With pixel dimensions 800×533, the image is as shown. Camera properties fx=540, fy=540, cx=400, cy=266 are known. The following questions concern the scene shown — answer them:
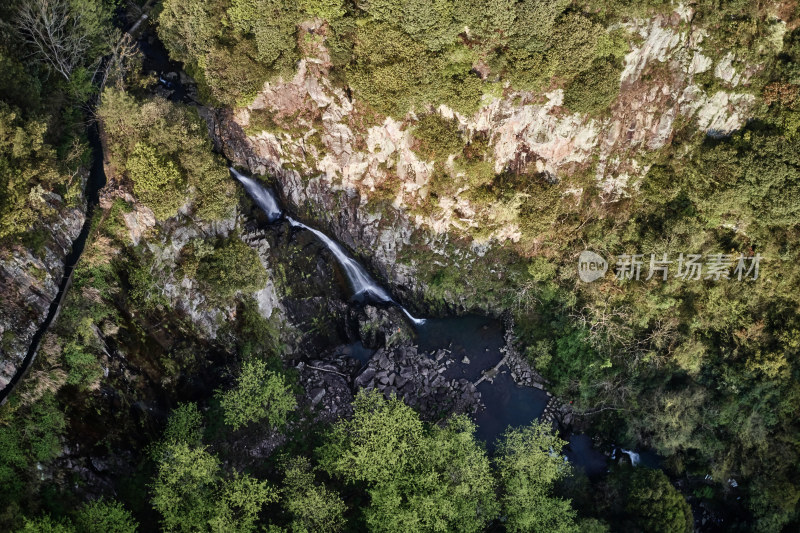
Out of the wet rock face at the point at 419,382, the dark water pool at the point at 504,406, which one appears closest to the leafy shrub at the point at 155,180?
the wet rock face at the point at 419,382

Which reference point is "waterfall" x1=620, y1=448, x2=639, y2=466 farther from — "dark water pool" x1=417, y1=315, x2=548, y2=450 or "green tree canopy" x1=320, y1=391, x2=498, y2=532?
"green tree canopy" x1=320, y1=391, x2=498, y2=532

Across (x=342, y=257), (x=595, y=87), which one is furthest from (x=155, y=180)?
(x=595, y=87)

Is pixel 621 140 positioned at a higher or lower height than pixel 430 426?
higher

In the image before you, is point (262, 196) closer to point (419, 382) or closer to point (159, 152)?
point (159, 152)

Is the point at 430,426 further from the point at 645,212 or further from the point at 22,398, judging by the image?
the point at 22,398

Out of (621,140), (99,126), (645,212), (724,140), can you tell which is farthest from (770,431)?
(99,126)

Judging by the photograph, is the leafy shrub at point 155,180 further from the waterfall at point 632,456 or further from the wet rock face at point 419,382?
the waterfall at point 632,456

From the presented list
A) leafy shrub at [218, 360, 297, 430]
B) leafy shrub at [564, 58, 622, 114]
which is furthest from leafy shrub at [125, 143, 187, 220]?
leafy shrub at [564, 58, 622, 114]
